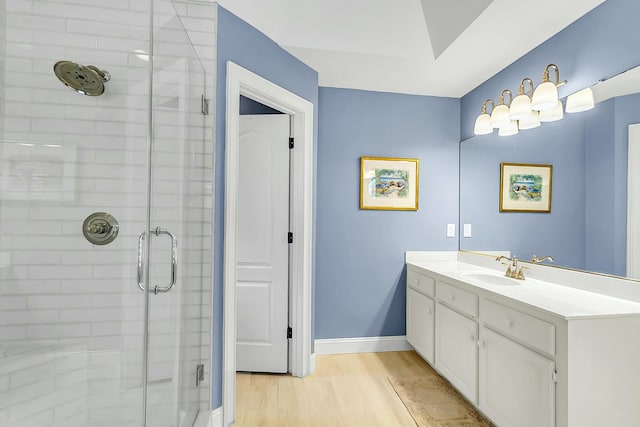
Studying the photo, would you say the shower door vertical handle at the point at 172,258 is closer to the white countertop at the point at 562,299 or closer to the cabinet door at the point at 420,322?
the white countertop at the point at 562,299

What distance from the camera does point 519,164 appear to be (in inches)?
91.3

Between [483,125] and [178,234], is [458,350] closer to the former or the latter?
[483,125]

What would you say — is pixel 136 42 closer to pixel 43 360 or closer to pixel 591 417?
pixel 43 360

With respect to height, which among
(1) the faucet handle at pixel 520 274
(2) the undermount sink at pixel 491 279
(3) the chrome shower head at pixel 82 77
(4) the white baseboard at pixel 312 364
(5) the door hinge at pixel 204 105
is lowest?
(4) the white baseboard at pixel 312 364

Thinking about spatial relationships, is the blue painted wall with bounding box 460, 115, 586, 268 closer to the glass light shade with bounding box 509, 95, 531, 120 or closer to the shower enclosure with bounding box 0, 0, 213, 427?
the glass light shade with bounding box 509, 95, 531, 120

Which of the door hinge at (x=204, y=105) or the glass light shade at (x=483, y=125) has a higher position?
the glass light shade at (x=483, y=125)

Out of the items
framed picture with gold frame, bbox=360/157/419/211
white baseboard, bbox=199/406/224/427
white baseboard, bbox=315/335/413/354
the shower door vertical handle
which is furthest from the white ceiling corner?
white baseboard, bbox=199/406/224/427

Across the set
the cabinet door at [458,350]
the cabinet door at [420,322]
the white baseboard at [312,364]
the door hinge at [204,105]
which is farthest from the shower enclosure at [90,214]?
the cabinet door at [420,322]

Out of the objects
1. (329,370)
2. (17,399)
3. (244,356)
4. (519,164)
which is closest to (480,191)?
(519,164)

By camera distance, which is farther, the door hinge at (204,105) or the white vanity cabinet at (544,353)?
the door hinge at (204,105)

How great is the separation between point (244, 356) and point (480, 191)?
2.29 m

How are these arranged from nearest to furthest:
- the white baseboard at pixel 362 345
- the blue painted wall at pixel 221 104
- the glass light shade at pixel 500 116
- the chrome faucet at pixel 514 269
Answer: the blue painted wall at pixel 221 104, the chrome faucet at pixel 514 269, the glass light shade at pixel 500 116, the white baseboard at pixel 362 345

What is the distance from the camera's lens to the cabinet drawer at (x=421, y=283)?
8.09 ft

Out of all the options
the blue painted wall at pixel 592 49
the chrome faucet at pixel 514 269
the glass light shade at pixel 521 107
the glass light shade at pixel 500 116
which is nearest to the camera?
the blue painted wall at pixel 592 49
